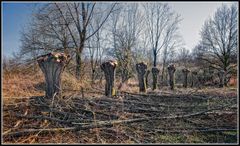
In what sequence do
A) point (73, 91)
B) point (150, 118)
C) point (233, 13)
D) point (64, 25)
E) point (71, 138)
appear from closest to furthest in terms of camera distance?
1. point (71, 138)
2. point (150, 118)
3. point (73, 91)
4. point (64, 25)
5. point (233, 13)

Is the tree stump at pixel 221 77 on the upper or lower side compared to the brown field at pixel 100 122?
upper

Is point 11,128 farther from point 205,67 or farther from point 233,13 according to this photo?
point 233,13

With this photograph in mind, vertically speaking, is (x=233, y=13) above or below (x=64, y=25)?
above

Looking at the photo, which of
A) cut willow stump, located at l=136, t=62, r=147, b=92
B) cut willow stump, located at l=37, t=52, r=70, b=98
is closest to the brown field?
cut willow stump, located at l=37, t=52, r=70, b=98

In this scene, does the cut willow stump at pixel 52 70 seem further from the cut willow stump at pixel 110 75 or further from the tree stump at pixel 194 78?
the tree stump at pixel 194 78

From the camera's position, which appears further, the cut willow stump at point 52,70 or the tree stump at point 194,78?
the tree stump at point 194,78

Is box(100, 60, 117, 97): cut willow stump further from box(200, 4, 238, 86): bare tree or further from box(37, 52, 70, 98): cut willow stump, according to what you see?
box(200, 4, 238, 86): bare tree

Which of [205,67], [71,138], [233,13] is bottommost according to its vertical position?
[71,138]

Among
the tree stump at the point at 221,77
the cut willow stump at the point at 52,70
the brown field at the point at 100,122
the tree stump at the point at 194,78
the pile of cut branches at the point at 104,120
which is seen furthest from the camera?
the tree stump at the point at 194,78

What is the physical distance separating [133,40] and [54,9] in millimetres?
12909

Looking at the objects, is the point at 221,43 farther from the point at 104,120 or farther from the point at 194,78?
the point at 104,120

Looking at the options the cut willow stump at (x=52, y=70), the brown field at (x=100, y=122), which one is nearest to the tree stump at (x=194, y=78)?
the brown field at (x=100, y=122)

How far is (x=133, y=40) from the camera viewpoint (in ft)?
90.8

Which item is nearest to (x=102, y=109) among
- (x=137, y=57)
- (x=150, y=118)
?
(x=150, y=118)
